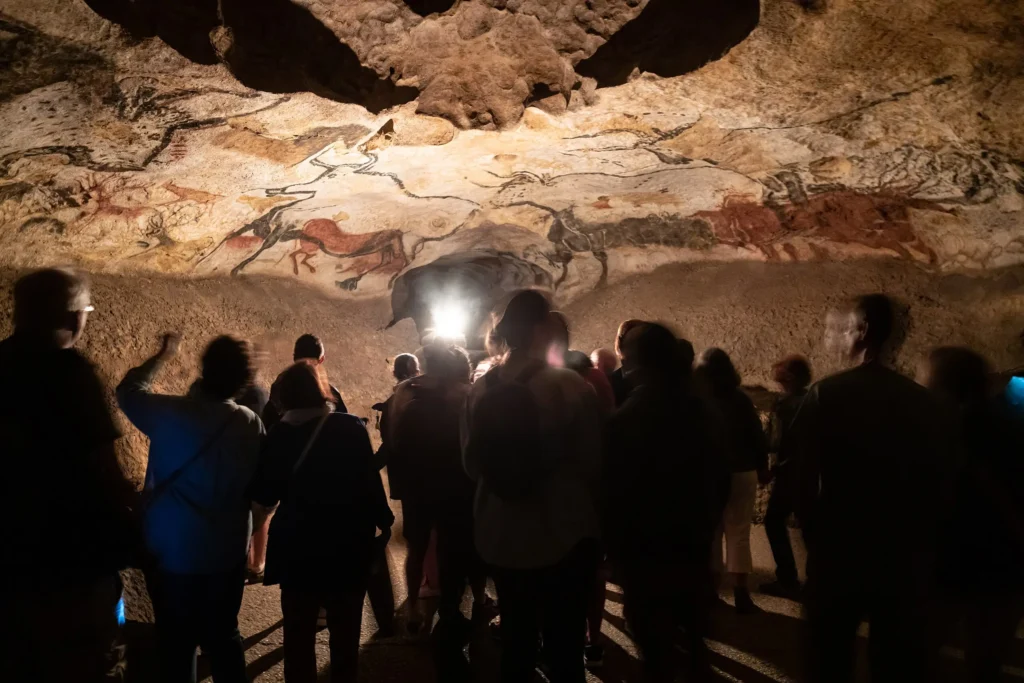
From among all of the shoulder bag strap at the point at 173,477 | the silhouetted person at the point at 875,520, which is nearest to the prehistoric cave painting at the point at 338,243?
the shoulder bag strap at the point at 173,477

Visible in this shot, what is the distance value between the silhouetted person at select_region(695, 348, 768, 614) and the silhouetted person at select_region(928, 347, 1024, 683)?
3.20ft

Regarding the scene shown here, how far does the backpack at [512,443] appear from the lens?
1739 millimetres

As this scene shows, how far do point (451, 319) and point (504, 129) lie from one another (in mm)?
4870

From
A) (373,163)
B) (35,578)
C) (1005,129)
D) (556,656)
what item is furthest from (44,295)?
(1005,129)

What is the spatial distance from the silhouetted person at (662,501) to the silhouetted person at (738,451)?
3.56 ft

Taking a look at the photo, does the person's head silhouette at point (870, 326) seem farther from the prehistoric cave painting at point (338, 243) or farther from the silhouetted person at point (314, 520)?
the prehistoric cave painting at point (338, 243)

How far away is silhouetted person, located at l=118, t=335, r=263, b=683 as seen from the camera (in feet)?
6.11

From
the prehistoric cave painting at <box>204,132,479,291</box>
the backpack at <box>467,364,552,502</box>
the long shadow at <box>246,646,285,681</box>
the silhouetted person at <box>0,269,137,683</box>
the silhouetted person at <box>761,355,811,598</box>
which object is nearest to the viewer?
the silhouetted person at <box>0,269,137,683</box>

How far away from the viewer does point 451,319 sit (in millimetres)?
8312

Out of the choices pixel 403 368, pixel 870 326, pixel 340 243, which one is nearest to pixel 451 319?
pixel 340 243

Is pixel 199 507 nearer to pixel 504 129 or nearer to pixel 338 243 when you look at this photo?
pixel 504 129

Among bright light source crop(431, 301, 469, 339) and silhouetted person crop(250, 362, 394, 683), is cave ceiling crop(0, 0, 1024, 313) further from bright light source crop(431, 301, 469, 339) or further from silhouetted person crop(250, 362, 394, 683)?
silhouetted person crop(250, 362, 394, 683)

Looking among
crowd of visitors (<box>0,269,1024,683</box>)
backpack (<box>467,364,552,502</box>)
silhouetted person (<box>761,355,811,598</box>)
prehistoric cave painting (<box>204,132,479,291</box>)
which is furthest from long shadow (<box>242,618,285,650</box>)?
prehistoric cave painting (<box>204,132,479,291</box>)

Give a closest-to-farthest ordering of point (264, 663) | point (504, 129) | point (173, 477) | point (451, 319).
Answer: point (173, 477) → point (264, 663) → point (504, 129) → point (451, 319)
